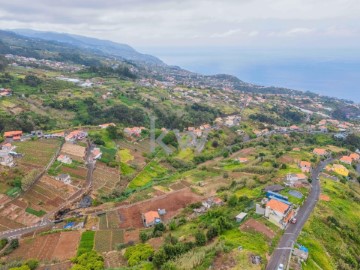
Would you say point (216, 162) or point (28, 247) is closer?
point (28, 247)

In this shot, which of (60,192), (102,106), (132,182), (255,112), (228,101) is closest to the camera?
(60,192)

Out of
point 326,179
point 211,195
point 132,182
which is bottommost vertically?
point 132,182

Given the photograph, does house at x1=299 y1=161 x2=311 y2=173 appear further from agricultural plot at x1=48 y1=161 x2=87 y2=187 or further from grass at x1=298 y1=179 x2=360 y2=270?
agricultural plot at x1=48 y1=161 x2=87 y2=187

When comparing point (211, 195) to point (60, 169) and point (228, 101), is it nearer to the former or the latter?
point (60, 169)

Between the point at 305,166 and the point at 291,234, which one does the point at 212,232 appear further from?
the point at 305,166

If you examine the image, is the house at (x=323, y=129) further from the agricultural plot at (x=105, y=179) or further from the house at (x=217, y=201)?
the agricultural plot at (x=105, y=179)

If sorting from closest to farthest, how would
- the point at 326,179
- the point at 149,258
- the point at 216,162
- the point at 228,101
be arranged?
the point at 149,258 → the point at 326,179 → the point at 216,162 → the point at 228,101

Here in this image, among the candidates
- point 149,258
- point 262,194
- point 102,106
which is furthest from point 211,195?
point 102,106

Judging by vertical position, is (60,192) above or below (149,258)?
below
